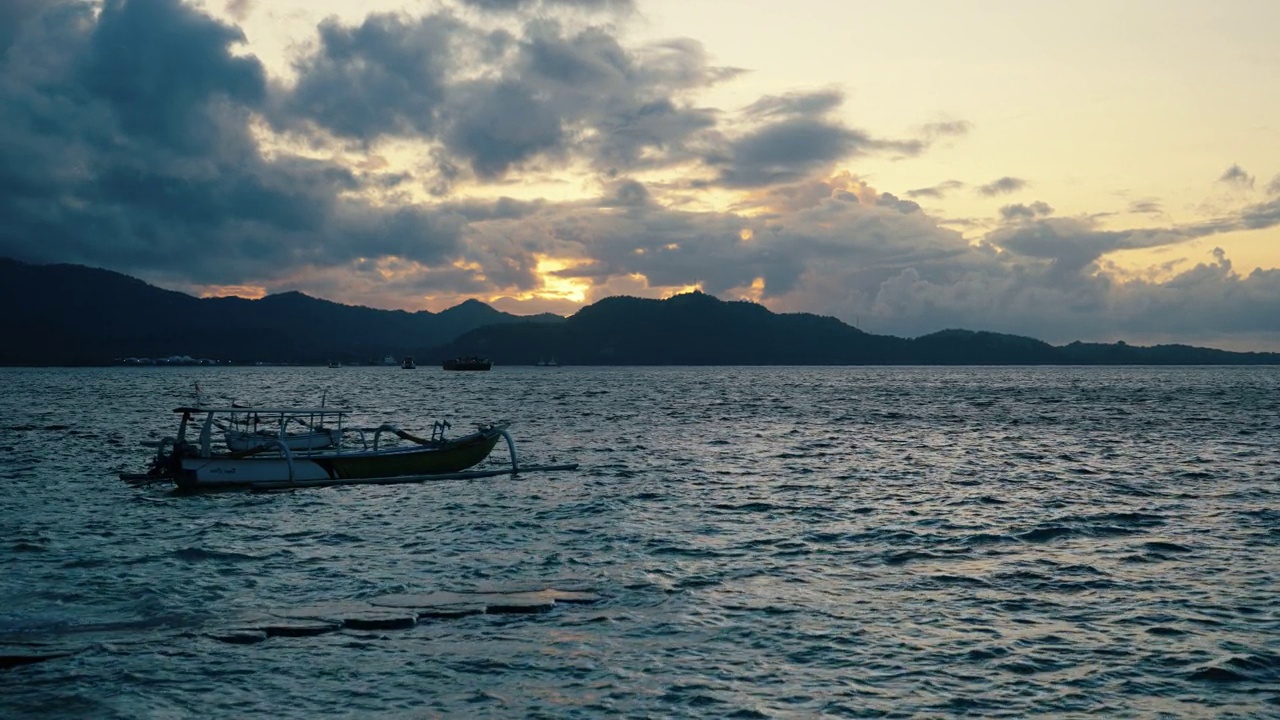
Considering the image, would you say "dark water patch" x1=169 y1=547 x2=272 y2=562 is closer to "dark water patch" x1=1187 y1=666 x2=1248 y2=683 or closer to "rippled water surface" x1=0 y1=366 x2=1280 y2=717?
"rippled water surface" x1=0 y1=366 x2=1280 y2=717

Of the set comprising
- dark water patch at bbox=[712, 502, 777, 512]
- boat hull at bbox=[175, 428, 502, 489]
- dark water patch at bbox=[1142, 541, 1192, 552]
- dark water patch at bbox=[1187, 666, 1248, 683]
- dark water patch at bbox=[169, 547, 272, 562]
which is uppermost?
boat hull at bbox=[175, 428, 502, 489]

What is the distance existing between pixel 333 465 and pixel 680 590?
81.9 feet

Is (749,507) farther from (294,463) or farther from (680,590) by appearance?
(294,463)

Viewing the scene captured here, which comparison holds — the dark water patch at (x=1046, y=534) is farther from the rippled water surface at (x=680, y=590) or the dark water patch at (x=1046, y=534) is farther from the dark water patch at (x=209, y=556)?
the dark water patch at (x=209, y=556)

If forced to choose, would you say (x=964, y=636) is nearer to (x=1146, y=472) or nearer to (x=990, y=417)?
(x=1146, y=472)

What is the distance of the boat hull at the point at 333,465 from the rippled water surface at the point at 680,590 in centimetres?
141

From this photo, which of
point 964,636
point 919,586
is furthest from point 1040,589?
point 964,636

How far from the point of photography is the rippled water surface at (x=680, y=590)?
14.9 m

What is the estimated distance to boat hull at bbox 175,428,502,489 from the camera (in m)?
39.2

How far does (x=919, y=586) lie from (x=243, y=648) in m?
14.9

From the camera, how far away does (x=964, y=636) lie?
17984mm

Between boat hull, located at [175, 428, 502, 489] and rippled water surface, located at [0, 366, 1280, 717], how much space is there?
4.63ft

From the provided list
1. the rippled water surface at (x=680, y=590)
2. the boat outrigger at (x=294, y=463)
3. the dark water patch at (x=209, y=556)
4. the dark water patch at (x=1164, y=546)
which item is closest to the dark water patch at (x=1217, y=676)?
the rippled water surface at (x=680, y=590)

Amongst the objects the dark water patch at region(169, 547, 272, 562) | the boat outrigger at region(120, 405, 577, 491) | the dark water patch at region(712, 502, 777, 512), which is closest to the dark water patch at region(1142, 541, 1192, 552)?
the dark water patch at region(712, 502, 777, 512)
